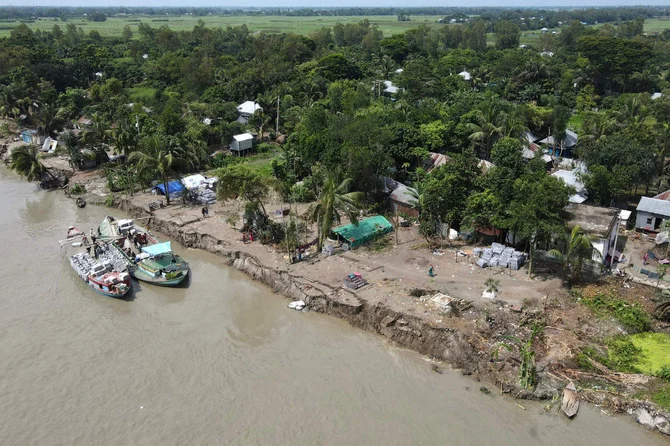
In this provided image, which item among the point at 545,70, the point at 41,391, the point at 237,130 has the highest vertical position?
the point at 545,70

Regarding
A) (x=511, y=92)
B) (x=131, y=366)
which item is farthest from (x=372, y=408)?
(x=511, y=92)

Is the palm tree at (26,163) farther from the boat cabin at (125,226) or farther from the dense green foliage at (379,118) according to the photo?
the boat cabin at (125,226)

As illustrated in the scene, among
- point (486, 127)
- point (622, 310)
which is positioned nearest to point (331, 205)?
point (622, 310)

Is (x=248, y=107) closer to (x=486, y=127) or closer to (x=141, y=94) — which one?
(x=141, y=94)

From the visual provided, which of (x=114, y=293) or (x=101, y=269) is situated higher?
(x=101, y=269)

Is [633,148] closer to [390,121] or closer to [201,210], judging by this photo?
[390,121]

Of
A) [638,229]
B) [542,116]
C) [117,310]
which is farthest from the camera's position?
[542,116]

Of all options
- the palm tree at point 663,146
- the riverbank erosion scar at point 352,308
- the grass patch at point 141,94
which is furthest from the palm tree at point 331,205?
the grass patch at point 141,94
